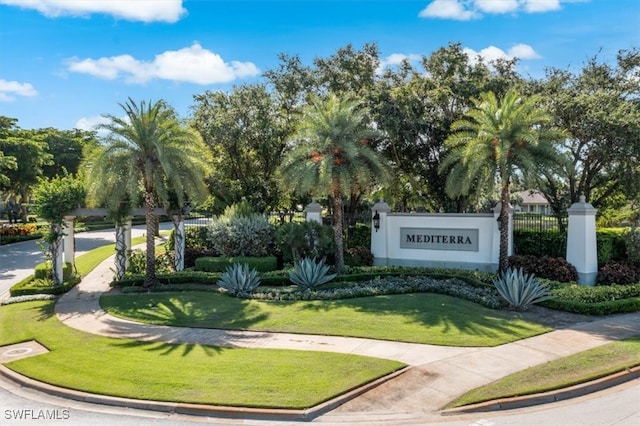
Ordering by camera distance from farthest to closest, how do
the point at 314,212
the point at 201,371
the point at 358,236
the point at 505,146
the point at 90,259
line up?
the point at 90,259
the point at 358,236
the point at 314,212
the point at 505,146
the point at 201,371

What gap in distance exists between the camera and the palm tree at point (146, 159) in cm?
1819

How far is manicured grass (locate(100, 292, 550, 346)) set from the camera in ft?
40.5

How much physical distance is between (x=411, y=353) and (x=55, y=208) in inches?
592

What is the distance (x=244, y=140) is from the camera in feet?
89.4

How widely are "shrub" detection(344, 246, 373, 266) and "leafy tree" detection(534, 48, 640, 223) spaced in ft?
25.9

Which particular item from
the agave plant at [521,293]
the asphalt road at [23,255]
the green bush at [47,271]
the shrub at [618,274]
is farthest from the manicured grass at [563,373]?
the asphalt road at [23,255]

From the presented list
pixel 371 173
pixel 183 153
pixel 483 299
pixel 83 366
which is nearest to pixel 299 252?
pixel 371 173

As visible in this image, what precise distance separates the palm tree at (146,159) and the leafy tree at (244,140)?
7051mm

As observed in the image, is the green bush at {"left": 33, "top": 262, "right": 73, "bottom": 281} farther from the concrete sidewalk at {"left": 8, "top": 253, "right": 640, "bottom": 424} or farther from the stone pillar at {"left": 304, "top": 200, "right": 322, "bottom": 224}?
the stone pillar at {"left": 304, "top": 200, "right": 322, "bottom": 224}

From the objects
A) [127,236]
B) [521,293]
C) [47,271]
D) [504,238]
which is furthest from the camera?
[127,236]

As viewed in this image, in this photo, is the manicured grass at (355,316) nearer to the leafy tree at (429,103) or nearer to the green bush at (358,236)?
the green bush at (358,236)

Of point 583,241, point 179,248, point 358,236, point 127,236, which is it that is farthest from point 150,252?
point 583,241

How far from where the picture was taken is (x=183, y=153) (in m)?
18.7

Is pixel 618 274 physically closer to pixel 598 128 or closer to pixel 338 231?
pixel 598 128
